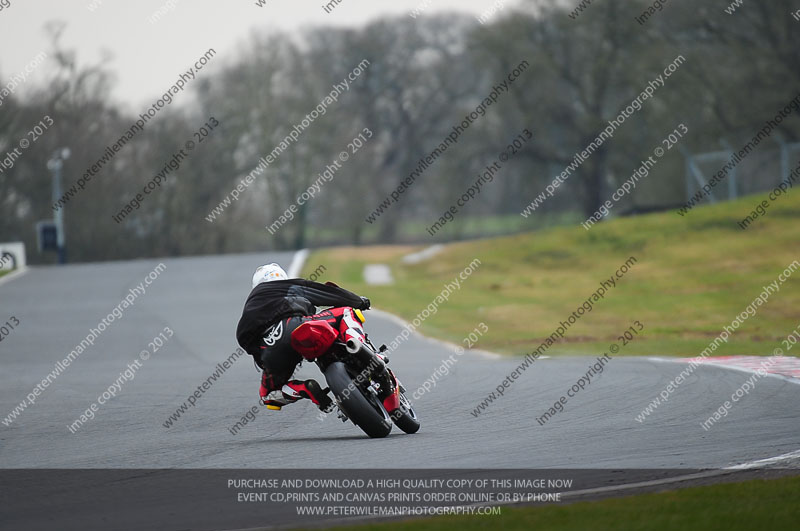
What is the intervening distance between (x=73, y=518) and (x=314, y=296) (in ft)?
11.1

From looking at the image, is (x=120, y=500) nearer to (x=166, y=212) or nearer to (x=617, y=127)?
(x=617, y=127)

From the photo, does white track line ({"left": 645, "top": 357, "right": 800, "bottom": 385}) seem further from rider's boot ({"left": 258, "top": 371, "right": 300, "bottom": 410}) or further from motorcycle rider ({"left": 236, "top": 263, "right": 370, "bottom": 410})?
rider's boot ({"left": 258, "top": 371, "right": 300, "bottom": 410})

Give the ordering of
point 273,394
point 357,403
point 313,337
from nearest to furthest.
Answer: point 357,403
point 313,337
point 273,394

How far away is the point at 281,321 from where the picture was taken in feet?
29.4

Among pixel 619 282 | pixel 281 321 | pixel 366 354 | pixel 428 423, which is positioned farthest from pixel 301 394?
pixel 619 282

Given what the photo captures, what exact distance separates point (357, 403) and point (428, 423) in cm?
133

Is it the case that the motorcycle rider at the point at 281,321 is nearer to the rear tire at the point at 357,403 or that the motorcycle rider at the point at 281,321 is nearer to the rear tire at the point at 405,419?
the rear tire at the point at 357,403

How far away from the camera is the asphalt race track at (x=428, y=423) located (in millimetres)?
7715

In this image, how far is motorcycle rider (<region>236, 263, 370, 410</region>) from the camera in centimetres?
895

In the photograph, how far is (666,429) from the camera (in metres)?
8.68

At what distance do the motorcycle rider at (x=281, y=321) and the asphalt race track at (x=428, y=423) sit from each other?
411 mm

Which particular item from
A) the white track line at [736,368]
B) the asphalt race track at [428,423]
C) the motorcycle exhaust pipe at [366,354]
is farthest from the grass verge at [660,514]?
the white track line at [736,368]

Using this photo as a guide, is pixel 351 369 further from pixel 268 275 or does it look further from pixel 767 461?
pixel 767 461

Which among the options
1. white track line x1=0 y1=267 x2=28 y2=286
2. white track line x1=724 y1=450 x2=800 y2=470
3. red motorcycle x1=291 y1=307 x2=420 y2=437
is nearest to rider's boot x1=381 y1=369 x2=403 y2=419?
red motorcycle x1=291 y1=307 x2=420 y2=437
